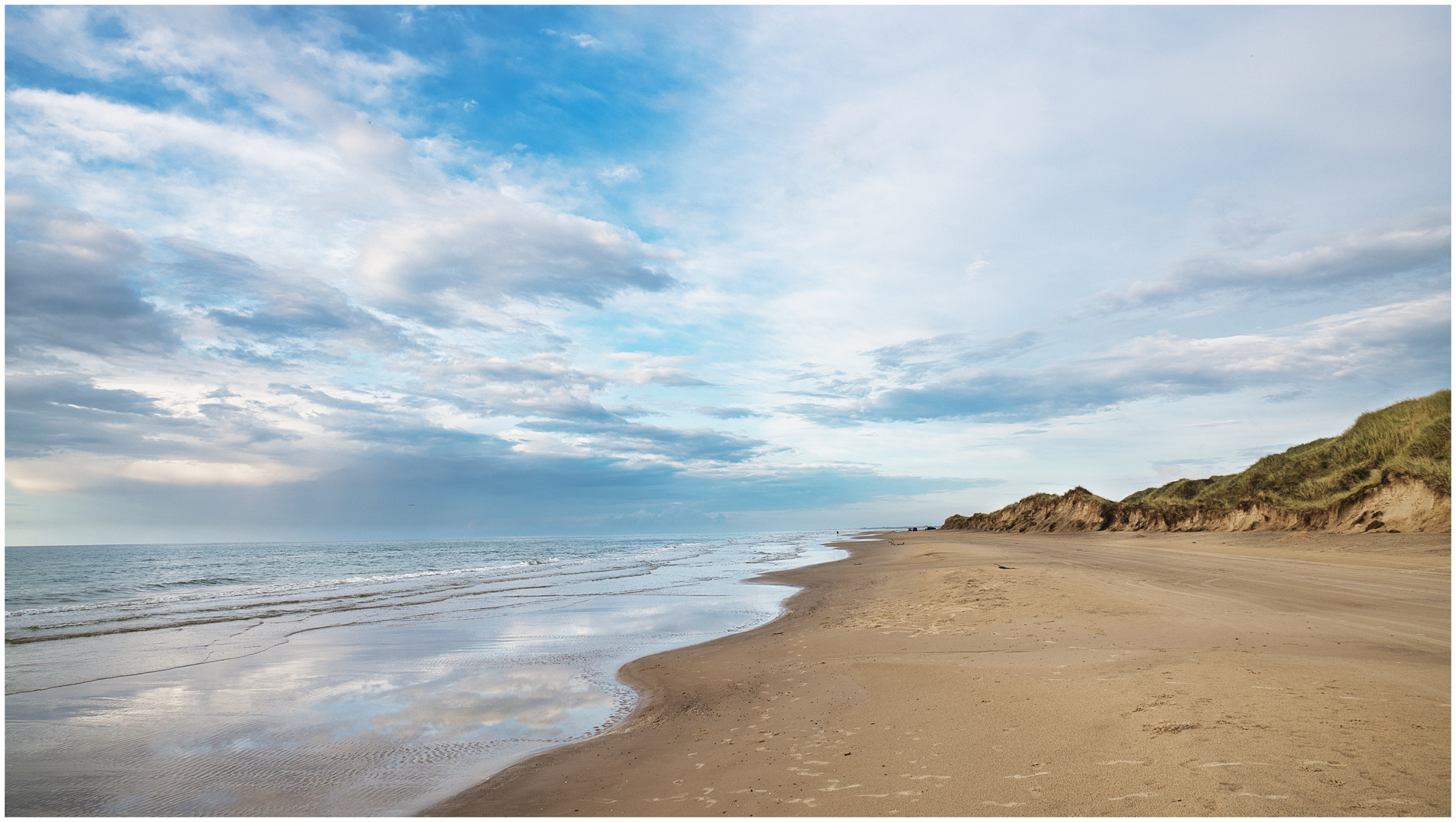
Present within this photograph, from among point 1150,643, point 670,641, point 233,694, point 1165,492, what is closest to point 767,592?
point 670,641

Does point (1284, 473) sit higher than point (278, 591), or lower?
higher

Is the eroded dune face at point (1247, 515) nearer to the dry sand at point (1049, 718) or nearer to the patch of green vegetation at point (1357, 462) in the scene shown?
the patch of green vegetation at point (1357, 462)

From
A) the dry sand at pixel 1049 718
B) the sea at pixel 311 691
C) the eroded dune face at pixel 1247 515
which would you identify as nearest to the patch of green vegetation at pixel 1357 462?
the eroded dune face at pixel 1247 515

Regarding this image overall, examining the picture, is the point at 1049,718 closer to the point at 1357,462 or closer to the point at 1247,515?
the point at 1247,515

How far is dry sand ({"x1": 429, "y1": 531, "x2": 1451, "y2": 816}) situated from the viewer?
15.2 feet

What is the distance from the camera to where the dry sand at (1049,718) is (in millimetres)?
Result: 4625

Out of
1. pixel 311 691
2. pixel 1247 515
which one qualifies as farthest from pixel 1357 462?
pixel 311 691

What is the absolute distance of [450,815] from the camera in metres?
5.32

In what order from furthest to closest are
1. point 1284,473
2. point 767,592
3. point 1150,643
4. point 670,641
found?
1. point 1284,473
2. point 767,592
3. point 670,641
4. point 1150,643

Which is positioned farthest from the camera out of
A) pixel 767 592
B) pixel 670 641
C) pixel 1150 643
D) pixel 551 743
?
pixel 767 592

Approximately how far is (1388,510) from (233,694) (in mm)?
35894

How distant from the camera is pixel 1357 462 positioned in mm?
35281

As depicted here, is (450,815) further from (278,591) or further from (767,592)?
(278,591)

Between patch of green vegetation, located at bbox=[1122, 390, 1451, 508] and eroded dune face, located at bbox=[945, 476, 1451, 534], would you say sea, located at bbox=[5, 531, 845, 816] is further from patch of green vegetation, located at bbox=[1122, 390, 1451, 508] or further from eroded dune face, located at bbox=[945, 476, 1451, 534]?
patch of green vegetation, located at bbox=[1122, 390, 1451, 508]
